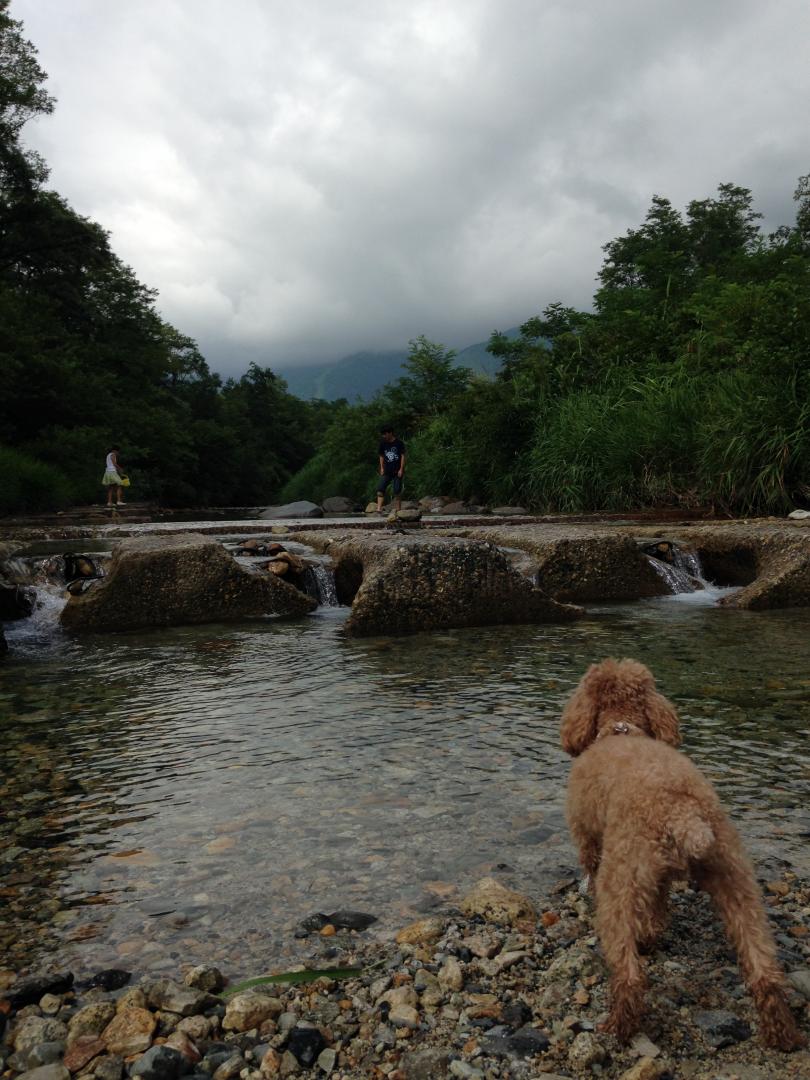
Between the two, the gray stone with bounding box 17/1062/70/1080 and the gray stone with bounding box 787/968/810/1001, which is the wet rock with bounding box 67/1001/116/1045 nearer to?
the gray stone with bounding box 17/1062/70/1080

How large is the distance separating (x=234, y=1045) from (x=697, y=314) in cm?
2288

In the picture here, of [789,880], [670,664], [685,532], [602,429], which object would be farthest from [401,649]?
[602,429]

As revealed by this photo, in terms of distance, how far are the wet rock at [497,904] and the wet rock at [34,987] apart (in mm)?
1167

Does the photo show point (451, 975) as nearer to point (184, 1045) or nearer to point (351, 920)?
point (351, 920)

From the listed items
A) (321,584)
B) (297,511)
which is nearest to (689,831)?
(321,584)

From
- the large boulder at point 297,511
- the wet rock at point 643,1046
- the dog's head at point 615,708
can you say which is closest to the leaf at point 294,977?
the wet rock at point 643,1046

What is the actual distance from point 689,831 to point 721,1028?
1.54 ft

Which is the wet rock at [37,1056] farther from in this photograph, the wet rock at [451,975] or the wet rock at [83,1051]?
the wet rock at [451,975]

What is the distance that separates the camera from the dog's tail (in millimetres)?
1836

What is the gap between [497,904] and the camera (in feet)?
7.86

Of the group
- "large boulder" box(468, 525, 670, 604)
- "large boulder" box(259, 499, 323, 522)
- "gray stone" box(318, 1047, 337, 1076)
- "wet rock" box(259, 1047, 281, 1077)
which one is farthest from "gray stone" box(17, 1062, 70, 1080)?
"large boulder" box(259, 499, 323, 522)

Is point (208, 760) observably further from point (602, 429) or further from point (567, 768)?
point (602, 429)

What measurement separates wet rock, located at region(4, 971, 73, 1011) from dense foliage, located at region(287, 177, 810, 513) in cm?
1350

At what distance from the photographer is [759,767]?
3.48 metres
